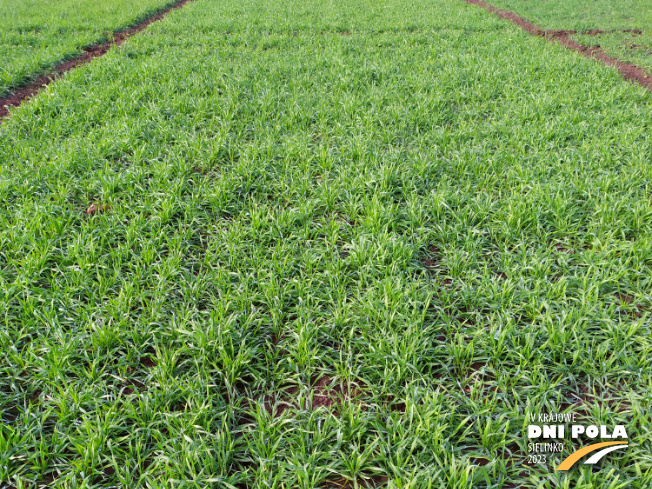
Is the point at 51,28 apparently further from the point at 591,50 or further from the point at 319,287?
the point at 591,50

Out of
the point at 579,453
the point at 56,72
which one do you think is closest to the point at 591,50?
the point at 579,453

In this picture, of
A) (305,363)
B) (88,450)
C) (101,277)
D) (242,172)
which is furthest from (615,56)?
(88,450)

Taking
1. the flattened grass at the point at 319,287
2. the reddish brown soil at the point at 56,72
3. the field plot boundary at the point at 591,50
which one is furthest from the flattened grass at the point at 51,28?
the field plot boundary at the point at 591,50

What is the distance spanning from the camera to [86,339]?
8.61ft

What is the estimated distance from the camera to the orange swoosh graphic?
199 cm

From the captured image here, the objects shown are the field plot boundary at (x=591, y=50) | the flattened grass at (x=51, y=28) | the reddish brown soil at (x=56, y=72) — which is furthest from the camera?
the field plot boundary at (x=591, y=50)

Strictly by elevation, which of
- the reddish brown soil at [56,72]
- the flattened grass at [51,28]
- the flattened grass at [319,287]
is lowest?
the flattened grass at [319,287]

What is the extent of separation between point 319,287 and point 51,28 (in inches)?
454

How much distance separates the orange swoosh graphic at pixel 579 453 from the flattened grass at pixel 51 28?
896 cm

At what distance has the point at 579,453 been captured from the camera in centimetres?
203

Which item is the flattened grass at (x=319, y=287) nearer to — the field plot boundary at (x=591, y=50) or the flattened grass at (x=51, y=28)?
the field plot boundary at (x=591, y=50)

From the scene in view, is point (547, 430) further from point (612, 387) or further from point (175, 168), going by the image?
point (175, 168)

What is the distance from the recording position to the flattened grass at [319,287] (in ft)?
6.81

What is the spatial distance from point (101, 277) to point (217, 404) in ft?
4.83
